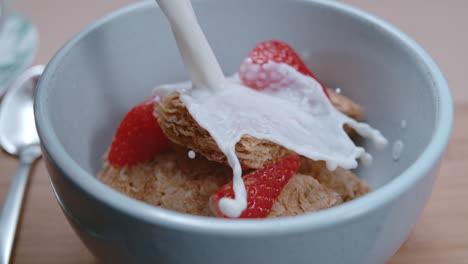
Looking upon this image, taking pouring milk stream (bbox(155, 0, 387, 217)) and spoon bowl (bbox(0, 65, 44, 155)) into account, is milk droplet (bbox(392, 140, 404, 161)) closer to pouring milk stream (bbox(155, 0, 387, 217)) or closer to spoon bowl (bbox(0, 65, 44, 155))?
pouring milk stream (bbox(155, 0, 387, 217))

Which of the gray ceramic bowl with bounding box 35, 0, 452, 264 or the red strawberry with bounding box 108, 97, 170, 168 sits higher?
the gray ceramic bowl with bounding box 35, 0, 452, 264

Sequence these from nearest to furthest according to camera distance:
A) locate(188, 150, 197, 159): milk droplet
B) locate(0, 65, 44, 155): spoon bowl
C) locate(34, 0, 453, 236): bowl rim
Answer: locate(34, 0, 453, 236): bowl rim < locate(188, 150, 197, 159): milk droplet < locate(0, 65, 44, 155): spoon bowl

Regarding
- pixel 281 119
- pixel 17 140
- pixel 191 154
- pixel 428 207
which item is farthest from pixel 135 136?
pixel 428 207

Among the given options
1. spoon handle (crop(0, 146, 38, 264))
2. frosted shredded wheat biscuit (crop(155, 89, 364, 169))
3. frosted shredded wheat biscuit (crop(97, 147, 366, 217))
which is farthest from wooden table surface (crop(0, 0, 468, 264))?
frosted shredded wheat biscuit (crop(155, 89, 364, 169))

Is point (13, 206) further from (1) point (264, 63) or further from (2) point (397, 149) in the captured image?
(2) point (397, 149)

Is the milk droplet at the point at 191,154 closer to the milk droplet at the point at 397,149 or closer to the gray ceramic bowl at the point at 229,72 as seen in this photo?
the gray ceramic bowl at the point at 229,72

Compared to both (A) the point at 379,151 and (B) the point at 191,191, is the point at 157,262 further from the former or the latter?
(A) the point at 379,151
